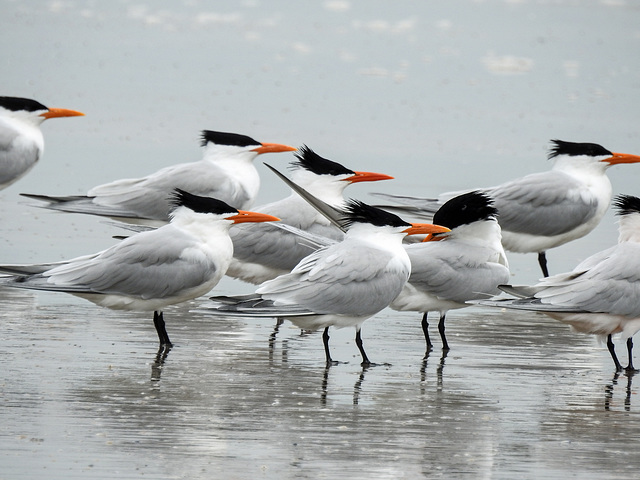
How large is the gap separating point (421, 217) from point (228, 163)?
4.71 ft

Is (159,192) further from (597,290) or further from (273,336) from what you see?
(597,290)

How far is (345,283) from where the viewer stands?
6.54 m

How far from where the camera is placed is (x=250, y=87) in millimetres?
16562

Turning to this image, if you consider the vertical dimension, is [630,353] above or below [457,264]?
below

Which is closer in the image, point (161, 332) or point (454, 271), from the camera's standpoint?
point (161, 332)

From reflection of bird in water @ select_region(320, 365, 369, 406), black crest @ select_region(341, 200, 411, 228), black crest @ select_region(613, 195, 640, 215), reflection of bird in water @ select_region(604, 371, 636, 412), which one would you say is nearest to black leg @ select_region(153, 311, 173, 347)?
reflection of bird in water @ select_region(320, 365, 369, 406)

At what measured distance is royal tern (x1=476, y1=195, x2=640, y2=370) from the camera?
6.57m

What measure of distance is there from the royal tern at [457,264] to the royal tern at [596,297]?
1.42 feet

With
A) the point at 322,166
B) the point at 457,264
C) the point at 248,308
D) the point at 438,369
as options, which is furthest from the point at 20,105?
the point at 438,369

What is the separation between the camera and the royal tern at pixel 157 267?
6.70 metres

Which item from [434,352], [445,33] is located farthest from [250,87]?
[434,352]

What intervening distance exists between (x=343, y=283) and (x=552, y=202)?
10.2 feet

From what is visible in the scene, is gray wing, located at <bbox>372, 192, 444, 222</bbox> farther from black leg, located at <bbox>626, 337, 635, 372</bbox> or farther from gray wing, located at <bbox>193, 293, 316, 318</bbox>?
gray wing, located at <bbox>193, 293, 316, 318</bbox>

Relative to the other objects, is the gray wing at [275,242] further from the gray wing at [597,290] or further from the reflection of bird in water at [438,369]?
the gray wing at [597,290]
